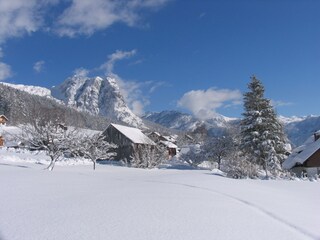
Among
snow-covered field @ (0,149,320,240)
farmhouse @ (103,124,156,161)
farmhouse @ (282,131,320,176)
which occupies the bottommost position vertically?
snow-covered field @ (0,149,320,240)

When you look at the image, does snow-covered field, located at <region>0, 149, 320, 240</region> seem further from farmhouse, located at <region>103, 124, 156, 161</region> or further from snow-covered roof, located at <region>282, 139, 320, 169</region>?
farmhouse, located at <region>103, 124, 156, 161</region>

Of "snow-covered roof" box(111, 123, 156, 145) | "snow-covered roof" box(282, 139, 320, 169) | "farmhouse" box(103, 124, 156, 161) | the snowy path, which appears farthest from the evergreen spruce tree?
the snowy path

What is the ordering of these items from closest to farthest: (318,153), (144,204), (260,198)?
(144,204)
(260,198)
(318,153)

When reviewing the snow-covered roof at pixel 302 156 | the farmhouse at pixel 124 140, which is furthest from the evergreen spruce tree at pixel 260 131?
the farmhouse at pixel 124 140

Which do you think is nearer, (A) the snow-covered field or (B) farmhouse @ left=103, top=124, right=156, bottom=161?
(A) the snow-covered field

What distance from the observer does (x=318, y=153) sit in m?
38.8

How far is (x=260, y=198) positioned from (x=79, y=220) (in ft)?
19.0

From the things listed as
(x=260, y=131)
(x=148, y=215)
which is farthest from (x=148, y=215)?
(x=260, y=131)

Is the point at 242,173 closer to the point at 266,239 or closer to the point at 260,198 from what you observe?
the point at 260,198

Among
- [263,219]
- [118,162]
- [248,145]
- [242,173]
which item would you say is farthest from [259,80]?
[263,219]

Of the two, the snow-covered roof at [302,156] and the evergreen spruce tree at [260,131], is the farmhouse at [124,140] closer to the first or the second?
the evergreen spruce tree at [260,131]

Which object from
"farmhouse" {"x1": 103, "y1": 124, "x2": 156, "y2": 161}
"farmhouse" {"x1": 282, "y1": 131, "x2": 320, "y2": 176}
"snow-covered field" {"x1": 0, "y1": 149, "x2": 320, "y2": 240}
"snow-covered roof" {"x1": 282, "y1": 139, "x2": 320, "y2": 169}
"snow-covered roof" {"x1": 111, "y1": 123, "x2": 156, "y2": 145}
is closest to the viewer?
"snow-covered field" {"x1": 0, "y1": 149, "x2": 320, "y2": 240}

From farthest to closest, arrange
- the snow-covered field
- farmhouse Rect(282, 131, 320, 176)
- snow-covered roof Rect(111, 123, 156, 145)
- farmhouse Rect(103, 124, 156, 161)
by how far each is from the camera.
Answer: snow-covered roof Rect(111, 123, 156, 145) < farmhouse Rect(103, 124, 156, 161) < farmhouse Rect(282, 131, 320, 176) < the snow-covered field

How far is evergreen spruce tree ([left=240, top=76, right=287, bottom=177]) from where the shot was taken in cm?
3881
